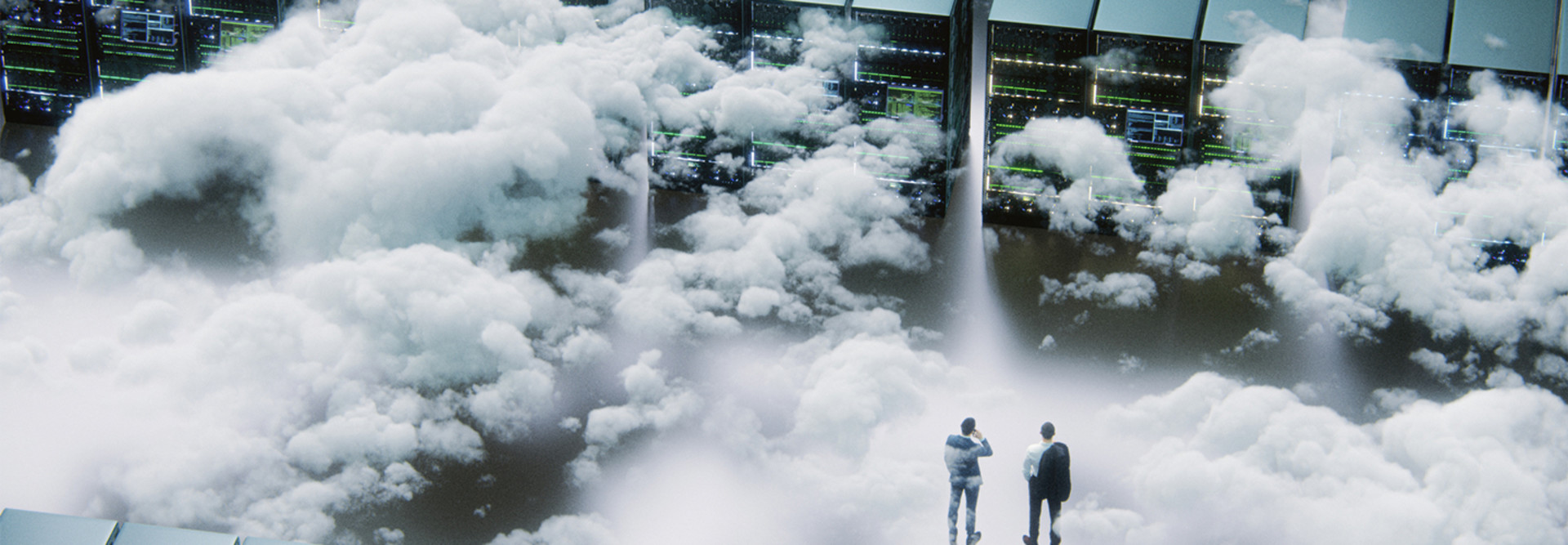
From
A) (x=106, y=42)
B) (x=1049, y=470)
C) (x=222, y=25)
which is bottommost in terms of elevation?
(x=1049, y=470)

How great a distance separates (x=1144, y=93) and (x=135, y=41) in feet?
36.5

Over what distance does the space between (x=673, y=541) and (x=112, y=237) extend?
657cm

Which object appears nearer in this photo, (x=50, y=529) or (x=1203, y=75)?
(x=50, y=529)

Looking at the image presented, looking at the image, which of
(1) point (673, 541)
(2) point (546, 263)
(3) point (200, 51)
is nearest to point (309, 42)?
(3) point (200, 51)

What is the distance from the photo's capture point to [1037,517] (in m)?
6.66

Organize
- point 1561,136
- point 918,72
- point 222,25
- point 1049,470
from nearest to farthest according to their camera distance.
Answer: point 1049,470 → point 1561,136 → point 918,72 → point 222,25

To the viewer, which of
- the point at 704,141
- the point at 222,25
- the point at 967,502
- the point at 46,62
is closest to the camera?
the point at 967,502

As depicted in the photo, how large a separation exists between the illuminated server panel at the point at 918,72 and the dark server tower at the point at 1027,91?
13.6 inches

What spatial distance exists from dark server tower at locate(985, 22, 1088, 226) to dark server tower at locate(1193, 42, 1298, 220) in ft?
4.23

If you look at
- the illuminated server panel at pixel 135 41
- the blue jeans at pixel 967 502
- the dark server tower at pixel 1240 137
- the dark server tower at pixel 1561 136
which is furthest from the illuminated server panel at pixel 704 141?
the dark server tower at pixel 1561 136

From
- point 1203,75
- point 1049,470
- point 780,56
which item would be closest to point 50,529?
point 1049,470

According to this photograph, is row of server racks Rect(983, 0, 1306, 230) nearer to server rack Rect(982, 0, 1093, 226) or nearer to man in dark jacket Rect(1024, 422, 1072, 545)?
server rack Rect(982, 0, 1093, 226)

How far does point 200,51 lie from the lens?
32.8 feet

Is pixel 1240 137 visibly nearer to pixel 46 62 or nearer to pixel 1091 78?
pixel 1091 78
